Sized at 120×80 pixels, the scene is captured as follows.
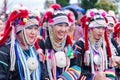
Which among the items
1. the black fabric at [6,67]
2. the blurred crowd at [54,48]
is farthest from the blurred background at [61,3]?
the black fabric at [6,67]

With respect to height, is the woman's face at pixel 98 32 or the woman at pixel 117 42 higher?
the woman's face at pixel 98 32

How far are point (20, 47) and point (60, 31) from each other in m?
0.68

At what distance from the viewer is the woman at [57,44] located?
478 cm

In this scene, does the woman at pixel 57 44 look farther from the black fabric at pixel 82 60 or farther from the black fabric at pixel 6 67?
the black fabric at pixel 6 67

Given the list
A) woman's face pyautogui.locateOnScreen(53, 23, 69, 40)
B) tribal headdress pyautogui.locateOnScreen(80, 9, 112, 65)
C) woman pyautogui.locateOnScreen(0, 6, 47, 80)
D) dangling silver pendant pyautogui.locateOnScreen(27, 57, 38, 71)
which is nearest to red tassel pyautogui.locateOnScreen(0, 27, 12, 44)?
woman pyautogui.locateOnScreen(0, 6, 47, 80)

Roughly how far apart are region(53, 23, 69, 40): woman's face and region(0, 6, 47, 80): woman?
0.46 metres

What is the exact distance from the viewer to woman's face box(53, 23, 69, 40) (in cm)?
473

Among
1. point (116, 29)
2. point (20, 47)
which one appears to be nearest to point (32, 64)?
point (20, 47)

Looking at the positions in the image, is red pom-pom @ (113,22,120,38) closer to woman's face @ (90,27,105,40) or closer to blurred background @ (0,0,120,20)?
woman's face @ (90,27,105,40)

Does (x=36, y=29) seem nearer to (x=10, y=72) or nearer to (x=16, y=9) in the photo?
(x=16, y=9)

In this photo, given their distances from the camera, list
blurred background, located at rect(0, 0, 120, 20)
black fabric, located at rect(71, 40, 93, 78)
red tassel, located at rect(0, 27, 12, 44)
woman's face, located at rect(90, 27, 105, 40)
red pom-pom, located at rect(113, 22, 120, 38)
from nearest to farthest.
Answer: red tassel, located at rect(0, 27, 12, 44), black fabric, located at rect(71, 40, 93, 78), woman's face, located at rect(90, 27, 105, 40), red pom-pom, located at rect(113, 22, 120, 38), blurred background, located at rect(0, 0, 120, 20)

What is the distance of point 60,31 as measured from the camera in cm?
473

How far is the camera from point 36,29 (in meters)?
4.34

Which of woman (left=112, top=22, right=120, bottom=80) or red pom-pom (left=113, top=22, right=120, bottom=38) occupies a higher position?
red pom-pom (left=113, top=22, right=120, bottom=38)
